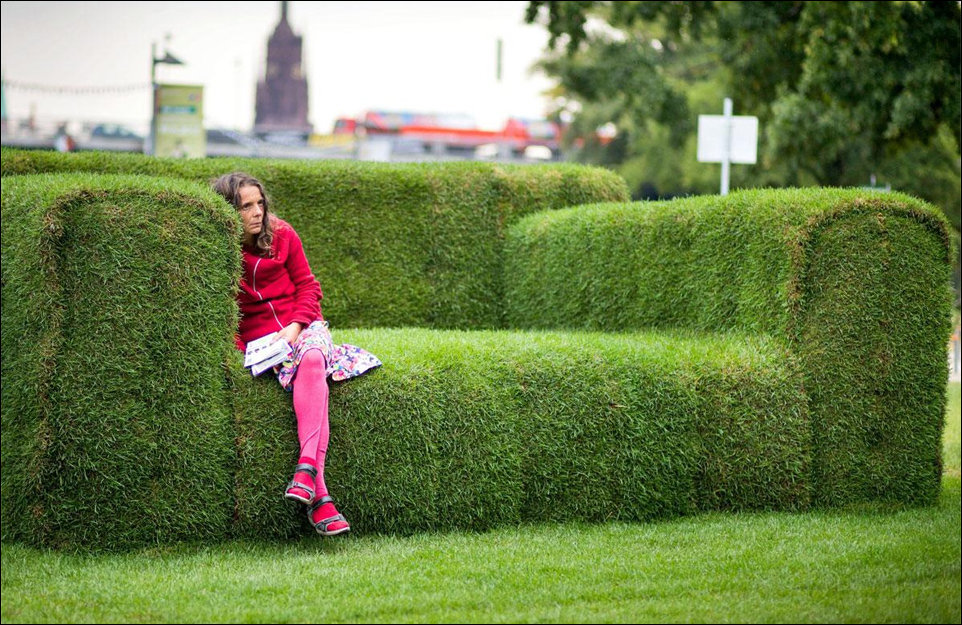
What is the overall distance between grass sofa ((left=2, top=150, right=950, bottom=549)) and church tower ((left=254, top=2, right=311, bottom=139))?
96.5 m

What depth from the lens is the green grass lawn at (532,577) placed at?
134 inches

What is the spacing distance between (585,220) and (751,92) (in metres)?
11.4

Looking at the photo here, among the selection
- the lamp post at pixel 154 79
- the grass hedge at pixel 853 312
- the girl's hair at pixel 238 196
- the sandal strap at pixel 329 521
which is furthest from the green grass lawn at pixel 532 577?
the lamp post at pixel 154 79

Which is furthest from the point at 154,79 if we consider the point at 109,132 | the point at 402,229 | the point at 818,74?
the point at 109,132

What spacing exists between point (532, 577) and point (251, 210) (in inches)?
82.7

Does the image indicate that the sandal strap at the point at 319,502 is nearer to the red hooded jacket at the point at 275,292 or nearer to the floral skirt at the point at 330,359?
the floral skirt at the point at 330,359

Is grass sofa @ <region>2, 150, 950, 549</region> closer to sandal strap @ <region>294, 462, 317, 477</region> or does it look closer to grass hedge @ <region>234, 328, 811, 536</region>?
grass hedge @ <region>234, 328, 811, 536</region>

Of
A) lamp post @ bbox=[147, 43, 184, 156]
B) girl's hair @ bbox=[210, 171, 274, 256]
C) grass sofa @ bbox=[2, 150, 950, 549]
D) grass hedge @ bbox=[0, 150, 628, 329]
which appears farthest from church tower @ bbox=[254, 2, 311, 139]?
girl's hair @ bbox=[210, 171, 274, 256]

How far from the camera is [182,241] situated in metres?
4.34

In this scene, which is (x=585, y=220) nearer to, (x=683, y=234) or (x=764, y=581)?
(x=683, y=234)

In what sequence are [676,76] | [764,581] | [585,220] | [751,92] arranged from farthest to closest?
1. [676,76]
2. [751,92]
3. [585,220]
4. [764,581]

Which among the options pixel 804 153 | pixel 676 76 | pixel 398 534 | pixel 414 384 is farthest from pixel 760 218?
pixel 676 76

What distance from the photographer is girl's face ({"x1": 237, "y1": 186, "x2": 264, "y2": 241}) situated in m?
4.87

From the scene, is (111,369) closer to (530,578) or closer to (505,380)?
(505,380)
